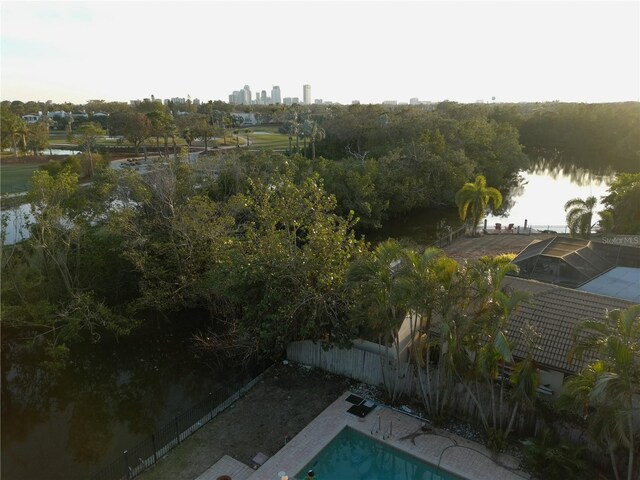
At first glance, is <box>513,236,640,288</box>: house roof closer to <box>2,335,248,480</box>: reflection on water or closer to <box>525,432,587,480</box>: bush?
<box>525,432,587,480</box>: bush

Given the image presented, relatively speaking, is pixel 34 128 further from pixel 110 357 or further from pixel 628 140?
pixel 628 140

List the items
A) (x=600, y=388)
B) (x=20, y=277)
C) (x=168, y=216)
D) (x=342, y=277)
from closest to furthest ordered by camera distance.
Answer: (x=600, y=388) < (x=342, y=277) < (x=20, y=277) < (x=168, y=216)

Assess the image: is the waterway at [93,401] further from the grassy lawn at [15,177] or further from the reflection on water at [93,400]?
the grassy lawn at [15,177]

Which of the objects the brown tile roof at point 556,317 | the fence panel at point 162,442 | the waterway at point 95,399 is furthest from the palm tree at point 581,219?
the fence panel at point 162,442

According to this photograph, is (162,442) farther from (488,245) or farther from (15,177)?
(15,177)

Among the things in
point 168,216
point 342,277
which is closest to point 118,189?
point 168,216

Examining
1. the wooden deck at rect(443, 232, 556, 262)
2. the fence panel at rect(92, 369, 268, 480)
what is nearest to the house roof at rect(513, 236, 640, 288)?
the wooden deck at rect(443, 232, 556, 262)
